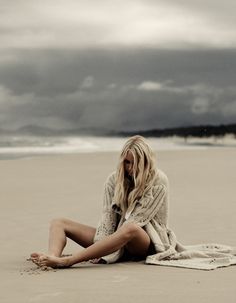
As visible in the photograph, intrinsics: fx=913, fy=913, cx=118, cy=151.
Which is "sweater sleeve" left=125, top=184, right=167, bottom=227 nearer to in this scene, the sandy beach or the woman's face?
the woman's face

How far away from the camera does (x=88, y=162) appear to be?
21.1 meters

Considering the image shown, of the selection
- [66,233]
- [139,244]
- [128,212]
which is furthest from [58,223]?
[139,244]

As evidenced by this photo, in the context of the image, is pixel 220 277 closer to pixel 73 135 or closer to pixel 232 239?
pixel 232 239

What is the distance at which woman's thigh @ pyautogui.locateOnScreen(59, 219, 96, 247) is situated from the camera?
7.50 metres

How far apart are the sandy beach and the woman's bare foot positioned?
0.07 meters

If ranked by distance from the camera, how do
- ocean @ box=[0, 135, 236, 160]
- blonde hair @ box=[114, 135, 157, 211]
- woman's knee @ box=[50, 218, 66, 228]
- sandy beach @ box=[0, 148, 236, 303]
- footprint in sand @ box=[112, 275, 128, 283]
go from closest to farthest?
sandy beach @ box=[0, 148, 236, 303] < footprint in sand @ box=[112, 275, 128, 283] < blonde hair @ box=[114, 135, 157, 211] < woman's knee @ box=[50, 218, 66, 228] < ocean @ box=[0, 135, 236, 160]

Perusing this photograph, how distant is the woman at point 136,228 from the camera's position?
6.92m

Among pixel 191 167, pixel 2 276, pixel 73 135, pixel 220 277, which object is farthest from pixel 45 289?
pixel 73 135

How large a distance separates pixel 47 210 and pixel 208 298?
649 cm

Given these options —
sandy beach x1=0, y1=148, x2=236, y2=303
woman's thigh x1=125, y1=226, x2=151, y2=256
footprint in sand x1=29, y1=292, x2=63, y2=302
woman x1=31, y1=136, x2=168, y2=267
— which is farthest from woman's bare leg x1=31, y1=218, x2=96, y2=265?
footprint in sand x1=29, y1=292, x2=63, y2=302

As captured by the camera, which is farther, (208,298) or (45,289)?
(45,289)

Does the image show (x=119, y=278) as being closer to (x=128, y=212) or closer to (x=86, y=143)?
(x=128, y=212)

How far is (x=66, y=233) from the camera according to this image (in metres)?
7.50

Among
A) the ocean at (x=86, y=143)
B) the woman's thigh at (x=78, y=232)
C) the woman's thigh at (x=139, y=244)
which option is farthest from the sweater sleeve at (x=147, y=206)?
the ocean at (x=86, y=143)
